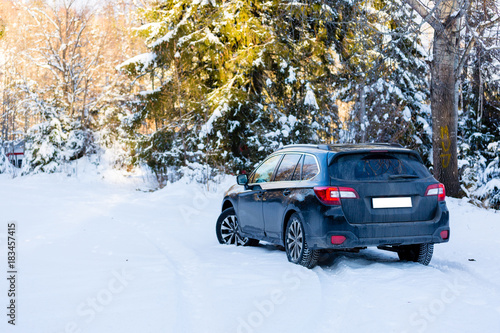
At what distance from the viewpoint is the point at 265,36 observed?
2062 centimetres

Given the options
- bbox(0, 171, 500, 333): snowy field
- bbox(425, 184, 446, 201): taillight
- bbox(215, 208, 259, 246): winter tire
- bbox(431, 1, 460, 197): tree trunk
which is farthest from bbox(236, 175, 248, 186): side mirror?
bbox(431, 1, 460, 197): tree trunk

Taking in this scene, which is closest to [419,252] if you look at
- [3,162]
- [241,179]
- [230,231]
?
[241,179]

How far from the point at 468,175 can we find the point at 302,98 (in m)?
6.24

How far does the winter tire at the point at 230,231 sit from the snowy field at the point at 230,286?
0.82 ft

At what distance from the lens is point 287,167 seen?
8305mm

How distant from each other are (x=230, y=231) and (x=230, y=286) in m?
3.80

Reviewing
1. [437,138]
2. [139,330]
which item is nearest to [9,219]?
[139,330]

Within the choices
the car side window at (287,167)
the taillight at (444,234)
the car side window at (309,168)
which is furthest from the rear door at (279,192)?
the taillight at (444,234)

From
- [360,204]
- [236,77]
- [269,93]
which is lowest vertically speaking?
[360,204]

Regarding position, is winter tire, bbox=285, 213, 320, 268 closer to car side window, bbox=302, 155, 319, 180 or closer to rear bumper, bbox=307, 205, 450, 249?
rear bumper, bbox=307, 205, 450, 249

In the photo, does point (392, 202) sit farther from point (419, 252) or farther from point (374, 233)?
point (419, 252)

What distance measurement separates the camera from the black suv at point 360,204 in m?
6.94

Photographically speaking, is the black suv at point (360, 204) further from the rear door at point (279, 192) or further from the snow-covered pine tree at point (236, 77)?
the snow-covered pine tree at point (236, 77)

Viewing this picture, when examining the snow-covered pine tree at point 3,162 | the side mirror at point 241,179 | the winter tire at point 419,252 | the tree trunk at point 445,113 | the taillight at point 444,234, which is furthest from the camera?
the snow-covered pine tree at point 3,162
